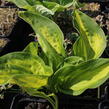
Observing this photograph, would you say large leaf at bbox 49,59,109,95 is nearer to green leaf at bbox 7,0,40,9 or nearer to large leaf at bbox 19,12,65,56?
large leaf at bbox 19,12,65,56

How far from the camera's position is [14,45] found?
70.8 inches

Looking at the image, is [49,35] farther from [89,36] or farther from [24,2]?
[24,2]

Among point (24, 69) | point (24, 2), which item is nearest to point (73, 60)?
point (24, 69)

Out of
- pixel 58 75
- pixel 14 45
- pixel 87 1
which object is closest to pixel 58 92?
pixel 58 75

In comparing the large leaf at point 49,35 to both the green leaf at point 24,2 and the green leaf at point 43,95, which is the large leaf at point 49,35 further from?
the green leaf at point 24,2

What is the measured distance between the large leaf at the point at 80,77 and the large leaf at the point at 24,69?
5cm

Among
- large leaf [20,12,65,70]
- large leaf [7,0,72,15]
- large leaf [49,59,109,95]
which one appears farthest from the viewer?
large leaf [7,0,72,15]

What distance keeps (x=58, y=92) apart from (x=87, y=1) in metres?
0.96

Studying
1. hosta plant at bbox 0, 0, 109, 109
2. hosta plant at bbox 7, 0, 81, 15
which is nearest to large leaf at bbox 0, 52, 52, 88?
hosta plant at bbox 0, 0, 109, 109

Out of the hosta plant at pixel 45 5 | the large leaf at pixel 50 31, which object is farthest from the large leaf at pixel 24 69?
the hosta plant at pixel 45 5

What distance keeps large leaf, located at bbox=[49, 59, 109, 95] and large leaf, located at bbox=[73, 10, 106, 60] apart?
0.12 m

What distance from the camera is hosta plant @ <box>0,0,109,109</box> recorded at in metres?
1.14

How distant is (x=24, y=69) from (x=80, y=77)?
0.20 metres

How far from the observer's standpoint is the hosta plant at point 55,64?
1142mm
